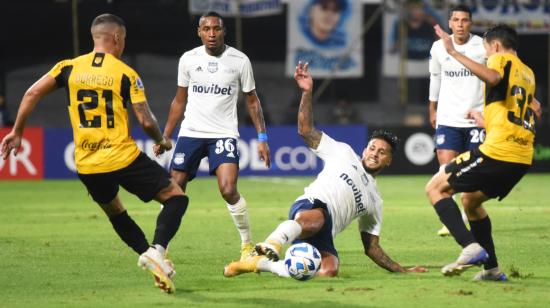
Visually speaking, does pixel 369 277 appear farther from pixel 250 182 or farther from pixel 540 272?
pixel 250 182

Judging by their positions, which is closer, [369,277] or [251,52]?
[369,277]

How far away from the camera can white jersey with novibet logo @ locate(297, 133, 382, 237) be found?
9992 millimetres

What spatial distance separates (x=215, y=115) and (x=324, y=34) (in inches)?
646

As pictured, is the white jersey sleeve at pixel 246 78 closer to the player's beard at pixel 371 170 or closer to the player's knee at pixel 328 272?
the player's beard at pixel 371 170

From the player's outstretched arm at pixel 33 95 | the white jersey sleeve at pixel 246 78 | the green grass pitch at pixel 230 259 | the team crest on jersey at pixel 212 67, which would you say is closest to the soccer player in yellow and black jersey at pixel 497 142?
the green grass pitch at pixel 230 259

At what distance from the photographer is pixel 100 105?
29.6 ft

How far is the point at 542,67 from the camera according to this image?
29.4 metres

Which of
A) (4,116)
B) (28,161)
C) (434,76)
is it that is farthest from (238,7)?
(434,76)

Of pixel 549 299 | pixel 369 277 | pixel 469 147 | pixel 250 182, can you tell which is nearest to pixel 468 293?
pixel 549 299

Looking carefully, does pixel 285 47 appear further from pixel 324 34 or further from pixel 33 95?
pixel 33 95

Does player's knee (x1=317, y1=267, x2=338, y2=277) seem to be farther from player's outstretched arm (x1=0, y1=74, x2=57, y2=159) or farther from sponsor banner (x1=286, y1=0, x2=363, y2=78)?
sponsor banner (x1=286, y1=0, x2=363, y2=78)

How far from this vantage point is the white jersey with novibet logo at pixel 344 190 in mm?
9992

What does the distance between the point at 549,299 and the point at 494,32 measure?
2.24 metres

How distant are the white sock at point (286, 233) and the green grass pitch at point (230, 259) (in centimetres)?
40
